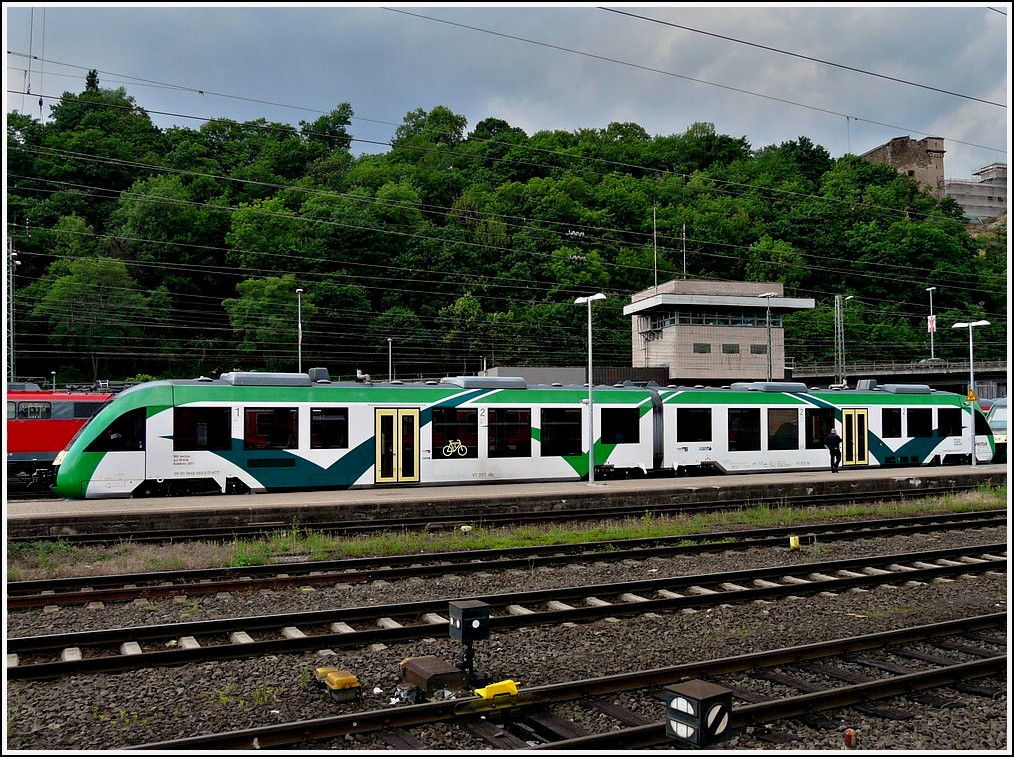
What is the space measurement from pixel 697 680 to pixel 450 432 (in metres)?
16.7

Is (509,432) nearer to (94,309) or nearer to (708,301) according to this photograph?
(708,301)

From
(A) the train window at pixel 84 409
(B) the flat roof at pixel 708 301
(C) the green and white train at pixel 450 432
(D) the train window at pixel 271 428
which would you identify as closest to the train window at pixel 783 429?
(C) the green and white train at pixel 450 432

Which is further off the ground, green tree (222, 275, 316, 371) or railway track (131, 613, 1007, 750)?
green tree (222, 275, 316, 371)

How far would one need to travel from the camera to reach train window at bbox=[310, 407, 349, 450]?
2085 cm

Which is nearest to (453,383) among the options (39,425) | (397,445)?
(397,445)

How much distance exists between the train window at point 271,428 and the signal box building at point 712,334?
39.3 metres

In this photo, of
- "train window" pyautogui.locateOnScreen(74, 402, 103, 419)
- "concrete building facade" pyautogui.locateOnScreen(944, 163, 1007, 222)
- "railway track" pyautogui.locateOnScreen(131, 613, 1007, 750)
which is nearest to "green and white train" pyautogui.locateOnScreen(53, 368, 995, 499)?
"train window" pyautogui.locateOnScreen(74, 402, 103, 419)

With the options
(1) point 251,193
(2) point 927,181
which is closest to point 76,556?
(1) point 251,193

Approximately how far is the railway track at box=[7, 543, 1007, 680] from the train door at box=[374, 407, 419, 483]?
11.4m

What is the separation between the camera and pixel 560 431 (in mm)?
23953

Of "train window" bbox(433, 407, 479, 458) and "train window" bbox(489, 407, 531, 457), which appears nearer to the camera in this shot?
"train window" bbox(433, 407, 479, 458)

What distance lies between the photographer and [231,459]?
65.7 ft

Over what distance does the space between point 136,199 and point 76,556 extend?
203 ft

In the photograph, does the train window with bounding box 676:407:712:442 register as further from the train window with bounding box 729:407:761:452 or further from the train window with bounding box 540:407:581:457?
the train window with bounding box 540:407:581:457
